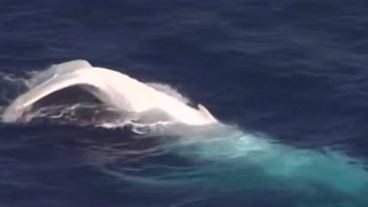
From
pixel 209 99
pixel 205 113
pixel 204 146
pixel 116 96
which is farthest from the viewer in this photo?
pixel 209 99

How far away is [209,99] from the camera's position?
96.7 feet

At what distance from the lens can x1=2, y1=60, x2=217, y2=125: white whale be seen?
88.8 ft

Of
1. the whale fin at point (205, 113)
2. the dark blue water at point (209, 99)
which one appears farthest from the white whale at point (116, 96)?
the dark blue water at point (209, 99)

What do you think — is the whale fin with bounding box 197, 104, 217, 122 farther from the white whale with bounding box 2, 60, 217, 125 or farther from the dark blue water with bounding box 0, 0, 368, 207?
the dark blue water with bounding box 0, 0, 368, 207

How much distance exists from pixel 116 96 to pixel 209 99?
2875 millimetres

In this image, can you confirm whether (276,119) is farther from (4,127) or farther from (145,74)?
(4,127)

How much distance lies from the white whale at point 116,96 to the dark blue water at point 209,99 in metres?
0.52

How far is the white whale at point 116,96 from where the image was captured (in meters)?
27.1

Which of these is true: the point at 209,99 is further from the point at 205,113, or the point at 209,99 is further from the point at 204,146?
the point at 204,146

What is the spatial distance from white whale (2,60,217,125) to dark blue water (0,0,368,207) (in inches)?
20.4

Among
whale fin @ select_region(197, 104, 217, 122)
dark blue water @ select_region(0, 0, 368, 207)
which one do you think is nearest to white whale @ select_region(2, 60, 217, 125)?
whale fin @ select_region(197, 104, 217, 122)

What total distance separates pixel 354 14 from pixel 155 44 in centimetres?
537

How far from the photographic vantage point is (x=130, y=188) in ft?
82.8

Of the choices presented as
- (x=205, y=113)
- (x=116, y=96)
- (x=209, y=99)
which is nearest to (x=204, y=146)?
(x=205, y=113)
